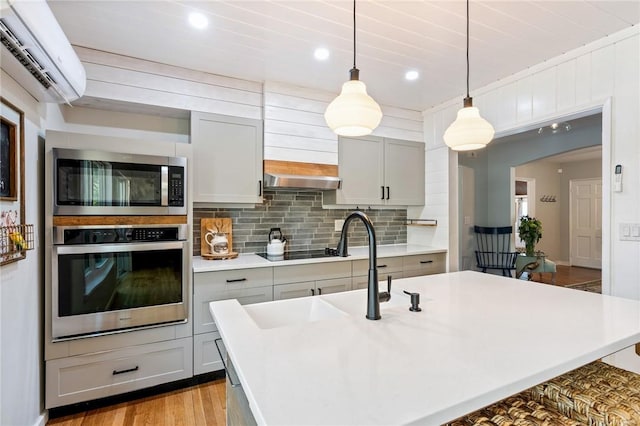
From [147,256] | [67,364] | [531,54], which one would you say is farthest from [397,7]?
[67,364]

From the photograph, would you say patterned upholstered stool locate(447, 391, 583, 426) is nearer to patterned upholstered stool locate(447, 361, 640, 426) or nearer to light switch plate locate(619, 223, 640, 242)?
patterned upholstered stool locate(447, 361, 640, 426)

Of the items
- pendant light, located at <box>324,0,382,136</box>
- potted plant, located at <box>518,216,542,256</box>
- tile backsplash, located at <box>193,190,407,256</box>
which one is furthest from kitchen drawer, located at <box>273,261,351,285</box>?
potted plant, located at <box>518,216,542,256</box>

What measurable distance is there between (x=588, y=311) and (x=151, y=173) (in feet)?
8.50

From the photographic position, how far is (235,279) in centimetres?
250

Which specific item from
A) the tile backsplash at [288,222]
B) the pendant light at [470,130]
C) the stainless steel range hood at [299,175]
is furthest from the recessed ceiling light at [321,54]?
the tile backsplash at [288,222]

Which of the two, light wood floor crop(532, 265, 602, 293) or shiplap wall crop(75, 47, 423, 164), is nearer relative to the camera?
shiplap wall crop(75, 47, 423, 164)

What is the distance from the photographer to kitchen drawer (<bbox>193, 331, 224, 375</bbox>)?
7.91 ft

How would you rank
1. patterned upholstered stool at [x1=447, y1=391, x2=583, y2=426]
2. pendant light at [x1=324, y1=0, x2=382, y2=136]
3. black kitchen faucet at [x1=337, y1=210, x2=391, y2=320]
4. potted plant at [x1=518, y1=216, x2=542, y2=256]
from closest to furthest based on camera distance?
patterned upholstered stool at [x1=447, y1=391, x2=583, y2=426], black kitchen faucet at [x1=337, y1=210, x2=391, y2=320], pendant light at [x1=324, y1=0, x2=382, y2=136], potted plant at [x1=518, y1=216, x2=542, y2=256]

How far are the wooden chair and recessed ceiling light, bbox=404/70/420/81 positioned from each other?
11.1 ft

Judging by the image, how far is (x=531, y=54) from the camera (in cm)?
242

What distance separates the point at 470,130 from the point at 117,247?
7.30 feet

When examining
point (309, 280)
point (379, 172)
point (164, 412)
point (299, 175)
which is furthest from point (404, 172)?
point (164, 412)

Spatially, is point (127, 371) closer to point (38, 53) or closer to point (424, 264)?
point (38, 53)

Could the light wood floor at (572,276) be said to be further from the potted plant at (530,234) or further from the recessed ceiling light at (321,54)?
the recessed ceiling light at (321,54)
